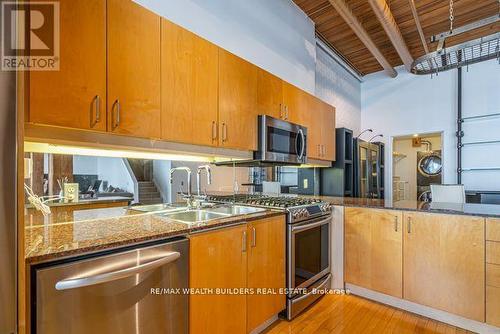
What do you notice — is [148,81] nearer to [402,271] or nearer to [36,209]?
[36,209]

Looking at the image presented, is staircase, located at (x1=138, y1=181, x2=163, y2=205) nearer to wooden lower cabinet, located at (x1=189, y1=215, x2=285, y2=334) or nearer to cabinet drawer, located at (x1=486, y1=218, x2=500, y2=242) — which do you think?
wooden lower cabinet, located at (x1=189, y1=215, x2=285, y2=334)

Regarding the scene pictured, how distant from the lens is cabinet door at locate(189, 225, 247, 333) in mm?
1337

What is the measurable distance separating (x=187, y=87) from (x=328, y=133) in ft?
7.18

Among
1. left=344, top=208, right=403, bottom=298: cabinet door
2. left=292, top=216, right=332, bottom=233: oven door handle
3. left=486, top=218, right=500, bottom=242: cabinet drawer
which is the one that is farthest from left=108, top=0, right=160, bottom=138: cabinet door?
left=486, top=218, right=500, bottom=242: cabinet drawer

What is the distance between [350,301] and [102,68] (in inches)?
106

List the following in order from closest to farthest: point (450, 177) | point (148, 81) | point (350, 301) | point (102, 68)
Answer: point (102, 68) < point (148, 81) < point (350, 301) < point (450, 177)

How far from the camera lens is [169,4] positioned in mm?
1979

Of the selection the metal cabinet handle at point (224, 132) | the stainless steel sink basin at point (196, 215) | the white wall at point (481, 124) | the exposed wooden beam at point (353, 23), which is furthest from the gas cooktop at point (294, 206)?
the white wall at point (481, 124)

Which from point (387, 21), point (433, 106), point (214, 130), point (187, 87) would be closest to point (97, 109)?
point (187, 87)

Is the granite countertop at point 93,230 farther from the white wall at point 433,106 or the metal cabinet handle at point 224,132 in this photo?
the white wall at point 433,106

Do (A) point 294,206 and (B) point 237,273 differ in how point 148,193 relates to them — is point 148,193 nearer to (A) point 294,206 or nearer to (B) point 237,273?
(B) point 237,273

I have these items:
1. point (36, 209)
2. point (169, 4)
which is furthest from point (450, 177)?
point (36, 209)

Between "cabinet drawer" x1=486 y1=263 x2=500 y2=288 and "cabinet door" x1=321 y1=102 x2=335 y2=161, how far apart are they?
1.83 metres

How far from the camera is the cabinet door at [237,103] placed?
1.92 m
